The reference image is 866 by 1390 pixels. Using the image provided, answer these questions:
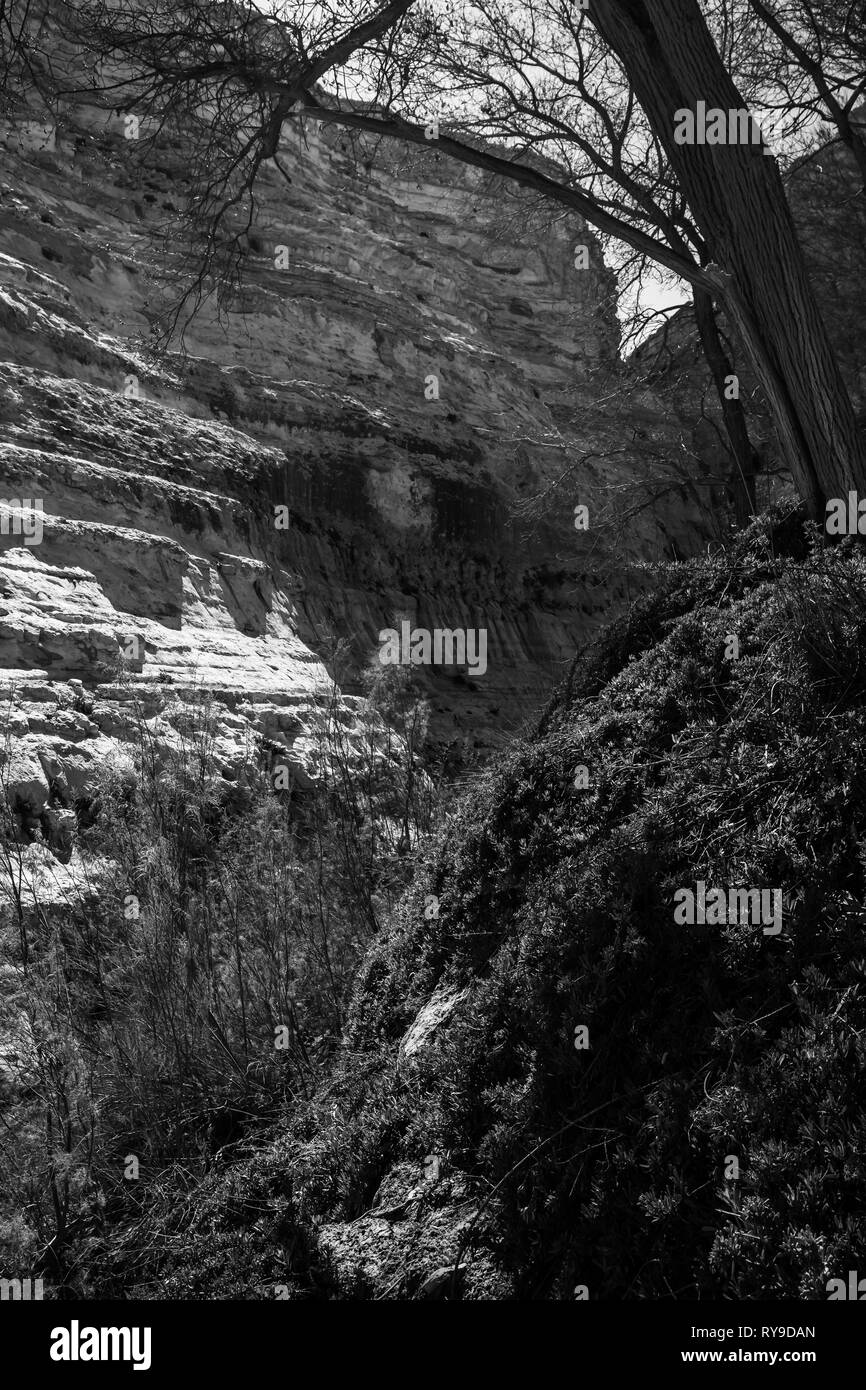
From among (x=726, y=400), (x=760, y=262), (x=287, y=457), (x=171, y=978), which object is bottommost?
(x=171, y=978)

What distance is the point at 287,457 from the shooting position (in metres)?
17.3

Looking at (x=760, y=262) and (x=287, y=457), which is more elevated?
(x=287, y=457)

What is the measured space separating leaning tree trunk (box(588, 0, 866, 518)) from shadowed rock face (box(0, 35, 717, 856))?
127 inches

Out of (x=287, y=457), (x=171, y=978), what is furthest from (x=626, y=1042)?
(x=287, y=457)

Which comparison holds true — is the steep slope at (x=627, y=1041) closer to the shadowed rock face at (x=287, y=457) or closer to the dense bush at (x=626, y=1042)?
the dense bush at (x=626, y=1042)

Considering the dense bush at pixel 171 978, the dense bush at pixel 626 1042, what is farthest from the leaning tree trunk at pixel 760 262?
the dense bush at pixel 171 978

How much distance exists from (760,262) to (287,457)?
13186 millimetres

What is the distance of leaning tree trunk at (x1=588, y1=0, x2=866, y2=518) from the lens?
5035mm

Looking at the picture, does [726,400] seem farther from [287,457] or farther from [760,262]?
[287,457]

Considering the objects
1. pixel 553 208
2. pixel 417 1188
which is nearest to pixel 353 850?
pixel 417 1188

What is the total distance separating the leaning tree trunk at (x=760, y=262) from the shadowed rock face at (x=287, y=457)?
323cm

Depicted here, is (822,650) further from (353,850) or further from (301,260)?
(301,260)

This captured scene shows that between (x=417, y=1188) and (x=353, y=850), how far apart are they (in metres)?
2.87

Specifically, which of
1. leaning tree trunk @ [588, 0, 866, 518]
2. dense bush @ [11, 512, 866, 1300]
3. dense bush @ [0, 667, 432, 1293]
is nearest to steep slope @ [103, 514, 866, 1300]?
dense bush @ [11, 512, 866, 1300]
